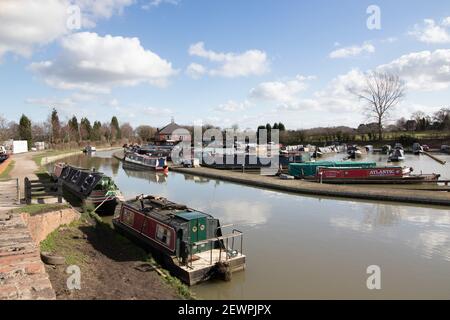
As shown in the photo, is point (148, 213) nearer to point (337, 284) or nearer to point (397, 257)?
point (337, 284)

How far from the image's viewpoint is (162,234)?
11.6 metres

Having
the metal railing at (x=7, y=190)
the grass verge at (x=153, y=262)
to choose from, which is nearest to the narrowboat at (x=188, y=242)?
the grass verge at (x=153, y=262)

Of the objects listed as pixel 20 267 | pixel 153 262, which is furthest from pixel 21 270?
pixel 153 262

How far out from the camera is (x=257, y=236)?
48.3ft

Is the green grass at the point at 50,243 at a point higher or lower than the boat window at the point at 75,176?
lower

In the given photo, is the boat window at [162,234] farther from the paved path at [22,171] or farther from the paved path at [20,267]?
the paved path at [22,171]

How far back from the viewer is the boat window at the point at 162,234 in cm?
1127

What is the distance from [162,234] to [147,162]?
3183cm

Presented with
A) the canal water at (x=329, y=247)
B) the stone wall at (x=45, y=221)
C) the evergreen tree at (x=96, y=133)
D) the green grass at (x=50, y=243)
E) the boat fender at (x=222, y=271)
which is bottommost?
the canal water at (x=329, y=247)

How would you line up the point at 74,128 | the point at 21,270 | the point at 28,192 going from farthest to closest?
1. the point at 74,128
2. the point at 28,192
3. the point at 21,270

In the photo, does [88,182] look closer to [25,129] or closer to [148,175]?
[148,175]

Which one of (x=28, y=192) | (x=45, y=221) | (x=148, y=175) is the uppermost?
(x=28, y=192)

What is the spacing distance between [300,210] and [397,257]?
300 inches
